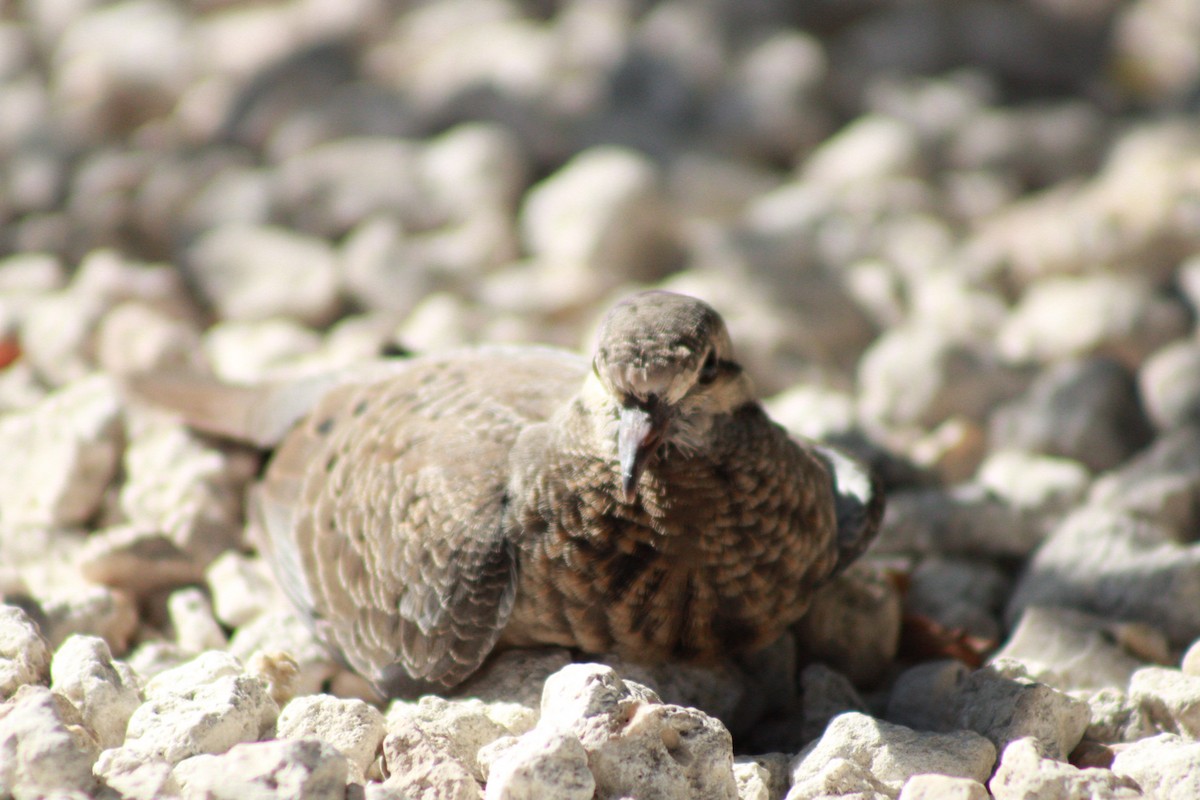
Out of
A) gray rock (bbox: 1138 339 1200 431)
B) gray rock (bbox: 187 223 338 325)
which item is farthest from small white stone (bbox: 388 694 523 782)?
gray rock (bbox: 1138 339 1200 431)

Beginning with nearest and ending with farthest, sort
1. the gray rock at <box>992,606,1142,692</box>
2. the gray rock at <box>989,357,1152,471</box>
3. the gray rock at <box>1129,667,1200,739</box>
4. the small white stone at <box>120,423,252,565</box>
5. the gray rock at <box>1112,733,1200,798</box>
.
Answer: the gray rock at <box>1112,733,1200,798</box>, the gray rock at <box>1129,667,1200,739</box>, the gray rock at <box>992,606,1142,692</box>, the small white stone at <box>120,423,252,565</box>, the gray rock at <box>989,357,1152,471</box>

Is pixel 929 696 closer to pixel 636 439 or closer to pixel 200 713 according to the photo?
pixel 636 439

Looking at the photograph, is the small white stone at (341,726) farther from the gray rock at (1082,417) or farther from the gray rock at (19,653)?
the gray rock at (1082,417)

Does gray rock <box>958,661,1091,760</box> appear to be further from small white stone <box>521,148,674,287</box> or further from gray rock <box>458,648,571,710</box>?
small white stone <box>521,148,674,287</box>

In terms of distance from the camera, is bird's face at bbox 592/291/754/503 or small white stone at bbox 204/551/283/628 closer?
bird's face at bbox 592/291/754/503

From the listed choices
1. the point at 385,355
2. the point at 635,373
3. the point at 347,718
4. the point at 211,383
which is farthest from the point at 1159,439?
the point at 211,383

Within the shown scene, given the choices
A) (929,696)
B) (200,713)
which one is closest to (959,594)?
(929,696)

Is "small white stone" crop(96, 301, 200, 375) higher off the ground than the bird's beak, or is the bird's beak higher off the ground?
the bird's beak

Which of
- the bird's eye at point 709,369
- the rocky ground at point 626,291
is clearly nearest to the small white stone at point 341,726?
the rocky ground at point 626,291
